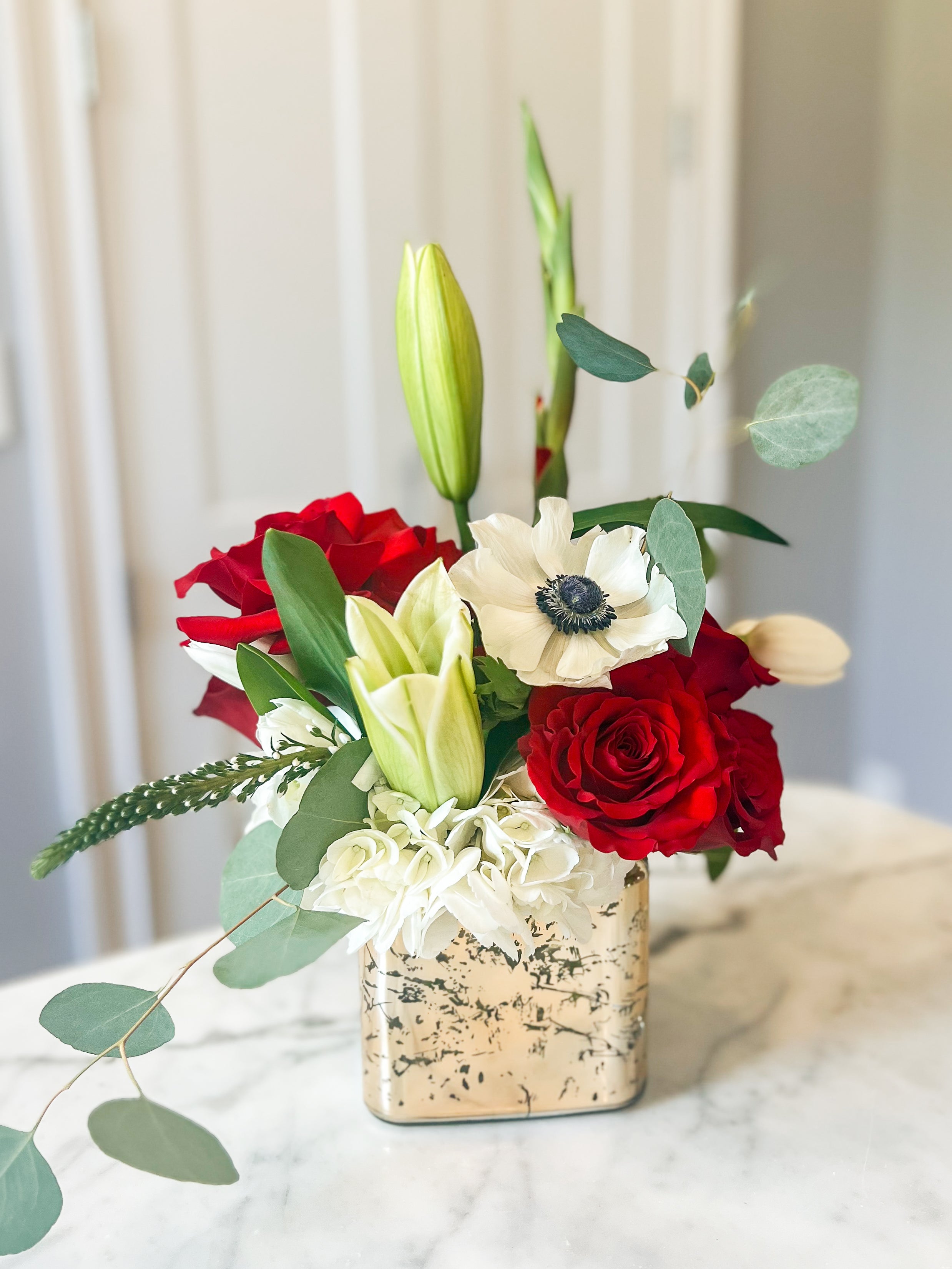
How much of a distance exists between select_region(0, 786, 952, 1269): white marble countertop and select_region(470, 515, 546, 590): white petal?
0.29 metres

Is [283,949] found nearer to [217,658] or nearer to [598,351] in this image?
[217,658]

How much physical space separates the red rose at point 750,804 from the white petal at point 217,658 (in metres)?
0.22

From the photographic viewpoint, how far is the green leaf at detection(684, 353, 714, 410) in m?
0.47

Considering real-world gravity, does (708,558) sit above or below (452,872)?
above

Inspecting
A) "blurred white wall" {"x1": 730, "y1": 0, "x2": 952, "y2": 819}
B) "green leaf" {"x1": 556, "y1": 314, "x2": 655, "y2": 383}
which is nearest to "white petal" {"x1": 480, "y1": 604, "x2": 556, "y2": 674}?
"green leaf" {"x1": 556, "y1": 314, "x2": 655, "y2": 383}

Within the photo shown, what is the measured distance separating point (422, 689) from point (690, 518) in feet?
0.59

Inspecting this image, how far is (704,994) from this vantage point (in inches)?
26.4

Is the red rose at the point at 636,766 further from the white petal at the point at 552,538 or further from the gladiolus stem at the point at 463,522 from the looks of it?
the gladiolus stem at the point at 463,522

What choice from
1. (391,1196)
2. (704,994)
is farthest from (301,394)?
(391,1196)

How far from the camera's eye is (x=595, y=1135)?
54 cm

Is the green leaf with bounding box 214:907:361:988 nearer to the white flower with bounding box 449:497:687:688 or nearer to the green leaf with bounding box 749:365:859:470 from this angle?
the white flower with bounding box 449:497:687:688

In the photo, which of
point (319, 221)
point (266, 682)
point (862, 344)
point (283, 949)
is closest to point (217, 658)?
point (266, 682)

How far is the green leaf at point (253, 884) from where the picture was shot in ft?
1.66

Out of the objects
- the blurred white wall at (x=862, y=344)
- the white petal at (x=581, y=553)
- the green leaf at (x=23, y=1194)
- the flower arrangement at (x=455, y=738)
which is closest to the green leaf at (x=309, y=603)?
the flower arrangement at (x=455, y=738)
